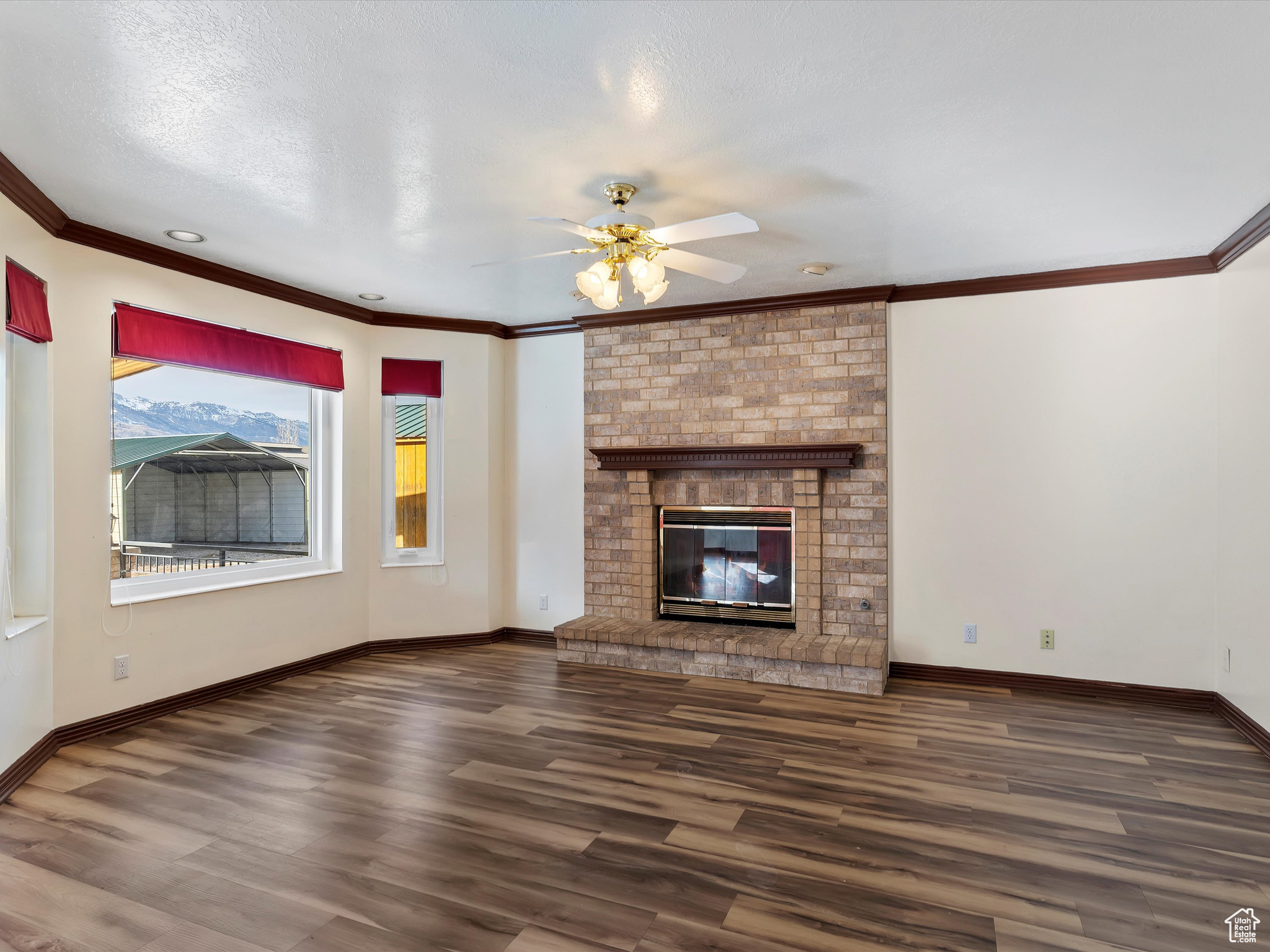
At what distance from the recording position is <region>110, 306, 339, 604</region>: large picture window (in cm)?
406

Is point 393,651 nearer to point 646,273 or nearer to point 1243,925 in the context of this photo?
point 646,273

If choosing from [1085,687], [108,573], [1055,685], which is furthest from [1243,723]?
[108,573]

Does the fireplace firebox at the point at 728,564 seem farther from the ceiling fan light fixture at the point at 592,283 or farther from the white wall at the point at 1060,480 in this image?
the ceiling fan light fixture at the point at 592,283

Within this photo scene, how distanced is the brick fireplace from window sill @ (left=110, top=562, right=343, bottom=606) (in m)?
1.78

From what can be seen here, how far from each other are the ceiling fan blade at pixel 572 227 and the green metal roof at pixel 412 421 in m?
2.95

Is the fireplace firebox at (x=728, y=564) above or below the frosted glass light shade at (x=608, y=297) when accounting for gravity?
below

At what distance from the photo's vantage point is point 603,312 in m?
5.61

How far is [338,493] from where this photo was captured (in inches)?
208

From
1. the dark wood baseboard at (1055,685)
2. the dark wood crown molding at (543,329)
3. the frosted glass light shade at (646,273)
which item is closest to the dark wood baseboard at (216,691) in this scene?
the dark wood crown molding at (543,329)

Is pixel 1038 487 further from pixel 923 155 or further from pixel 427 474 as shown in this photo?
pixel 427 474

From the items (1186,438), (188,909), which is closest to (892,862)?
(188,909)

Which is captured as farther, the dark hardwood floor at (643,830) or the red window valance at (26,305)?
the red window valance at (26,305)

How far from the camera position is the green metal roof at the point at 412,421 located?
5.73 meters

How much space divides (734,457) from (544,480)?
161 cm
